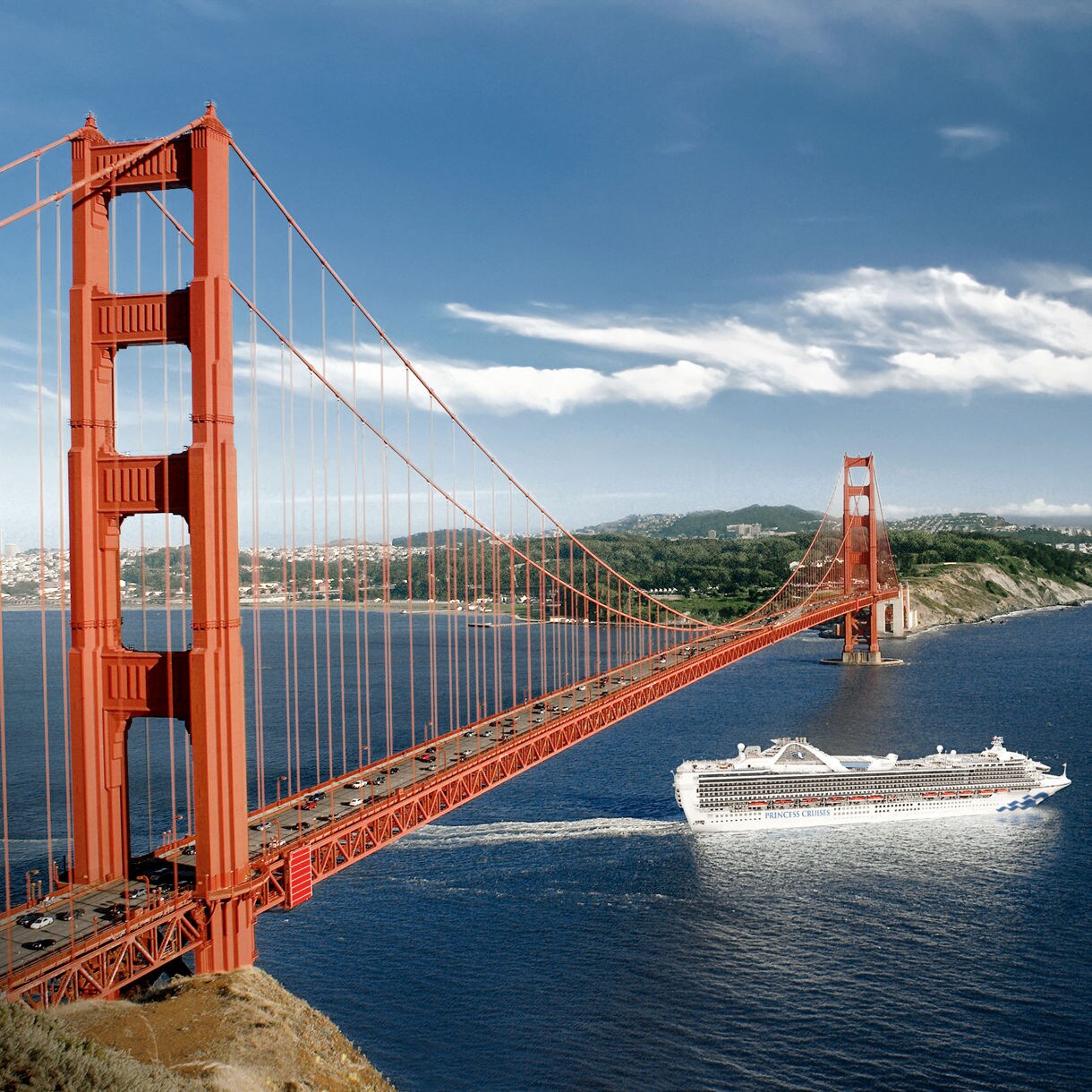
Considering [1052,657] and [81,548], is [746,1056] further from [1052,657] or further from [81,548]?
[1052,657]

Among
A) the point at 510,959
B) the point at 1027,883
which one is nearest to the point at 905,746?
the point at 1027,883

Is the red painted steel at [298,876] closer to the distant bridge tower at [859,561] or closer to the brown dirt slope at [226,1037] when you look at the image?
the brown dirt slope at [226,1037]

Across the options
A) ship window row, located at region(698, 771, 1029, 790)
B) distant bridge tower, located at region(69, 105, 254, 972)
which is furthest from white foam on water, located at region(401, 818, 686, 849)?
distant bridge tower, located at region(69, 105, 254, 972)

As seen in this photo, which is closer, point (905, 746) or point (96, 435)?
point (96, 435)

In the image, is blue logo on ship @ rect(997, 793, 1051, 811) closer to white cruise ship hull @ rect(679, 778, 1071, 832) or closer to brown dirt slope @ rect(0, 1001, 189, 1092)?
white cruise ship hull @ rect(679, 778, 1071, 832)

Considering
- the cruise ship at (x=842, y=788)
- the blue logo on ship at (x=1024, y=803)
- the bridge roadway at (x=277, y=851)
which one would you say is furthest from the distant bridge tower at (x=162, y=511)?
the blue logo on ship at (x=1024, y=803)

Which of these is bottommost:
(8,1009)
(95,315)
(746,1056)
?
(746,1056)

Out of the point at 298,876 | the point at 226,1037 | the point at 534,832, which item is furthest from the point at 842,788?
the point at 226,1037
